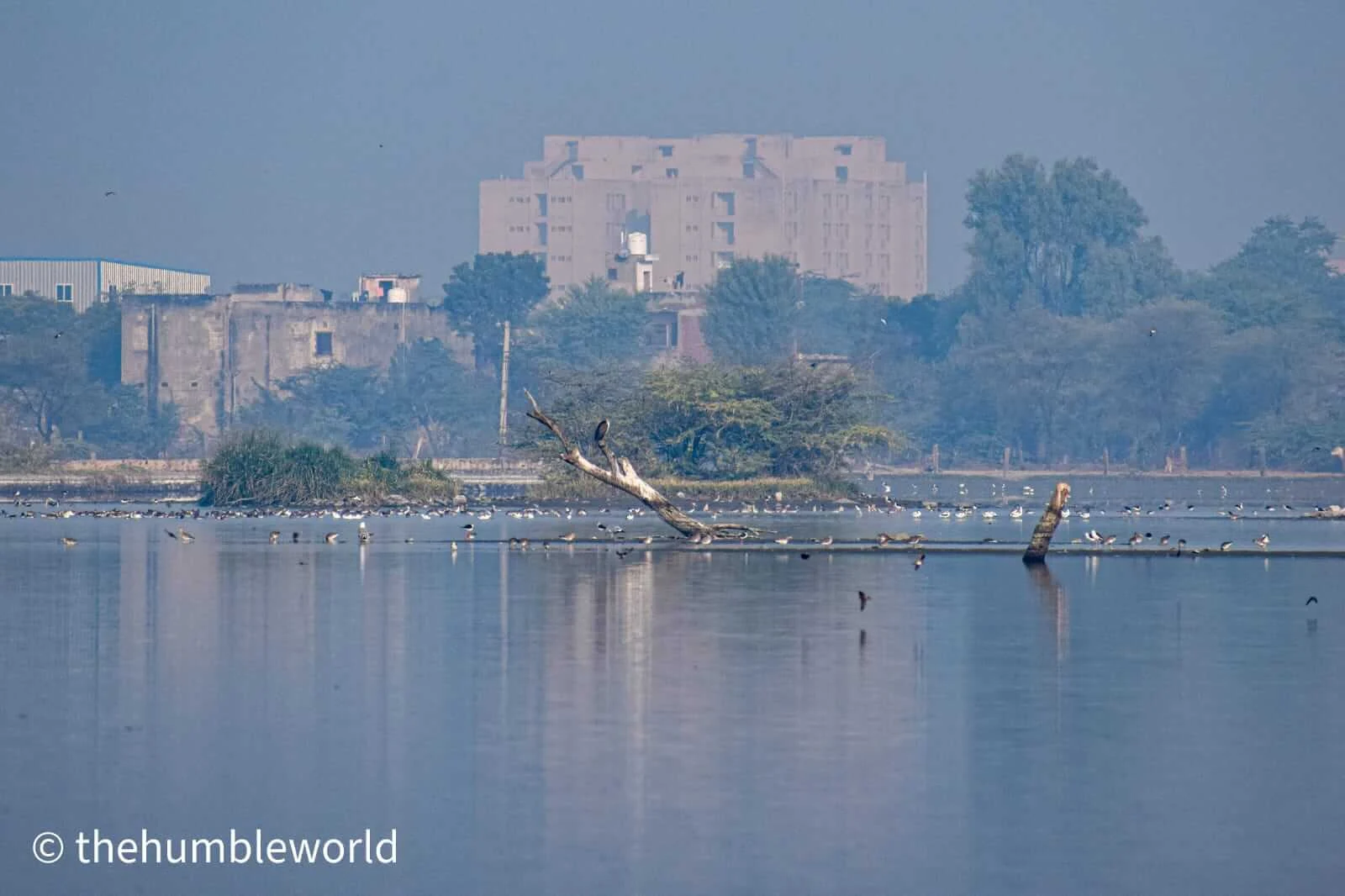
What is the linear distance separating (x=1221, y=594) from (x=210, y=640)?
14157 mm

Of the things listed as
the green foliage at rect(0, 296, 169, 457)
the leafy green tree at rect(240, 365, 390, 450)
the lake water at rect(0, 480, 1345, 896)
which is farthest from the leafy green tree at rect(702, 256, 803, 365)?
the lake water at rect(0, 480, 1345, 896)

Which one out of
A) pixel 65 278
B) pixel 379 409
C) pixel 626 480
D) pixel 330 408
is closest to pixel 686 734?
pixel 626 480

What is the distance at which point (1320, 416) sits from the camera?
3937 inches

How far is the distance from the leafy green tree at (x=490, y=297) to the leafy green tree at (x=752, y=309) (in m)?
11.4

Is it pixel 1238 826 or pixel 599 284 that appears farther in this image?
pixel 599 284

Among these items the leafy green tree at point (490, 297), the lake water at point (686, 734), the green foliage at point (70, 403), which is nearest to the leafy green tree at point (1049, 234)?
the leafy green tree at point (490, 297)

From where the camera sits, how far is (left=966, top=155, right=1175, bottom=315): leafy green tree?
430 feet

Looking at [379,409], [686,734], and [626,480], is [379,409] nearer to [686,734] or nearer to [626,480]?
[626,480]

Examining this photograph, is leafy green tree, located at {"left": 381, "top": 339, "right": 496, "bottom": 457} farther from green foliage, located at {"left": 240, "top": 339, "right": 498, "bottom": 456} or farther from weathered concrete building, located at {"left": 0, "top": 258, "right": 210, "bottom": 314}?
weathered concrete building, located at {"left": 0, "top": 258, "right": 210, "bottom": 314}

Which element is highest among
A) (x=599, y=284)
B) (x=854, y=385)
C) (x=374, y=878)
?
(x=599, y=284)

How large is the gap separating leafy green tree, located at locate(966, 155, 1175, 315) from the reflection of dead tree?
88.5 metres

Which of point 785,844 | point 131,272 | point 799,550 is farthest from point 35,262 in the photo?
point 785,844

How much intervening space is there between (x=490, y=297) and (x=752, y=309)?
51.0 ft

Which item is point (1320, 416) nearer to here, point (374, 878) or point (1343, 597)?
point (1343, 597)
